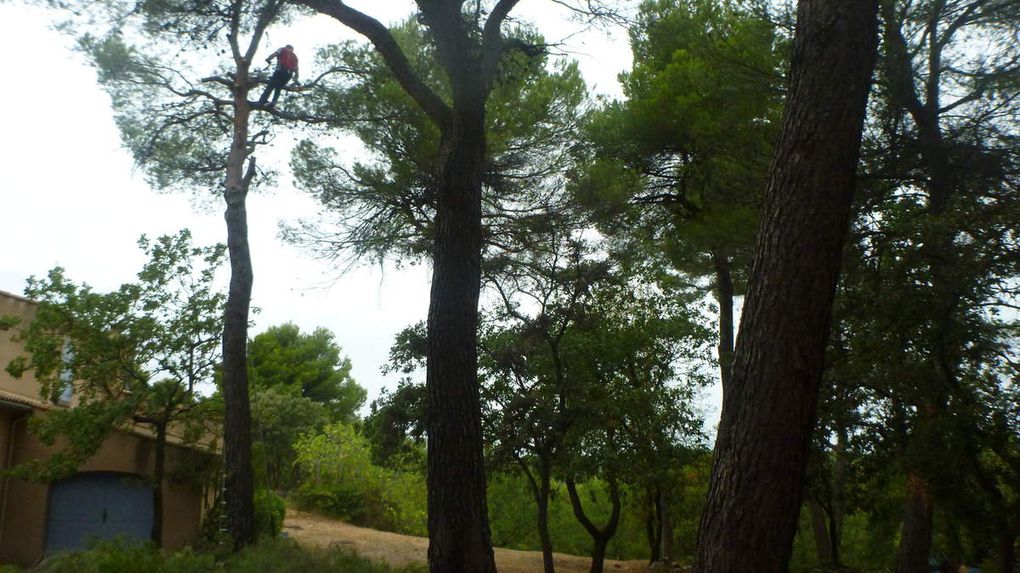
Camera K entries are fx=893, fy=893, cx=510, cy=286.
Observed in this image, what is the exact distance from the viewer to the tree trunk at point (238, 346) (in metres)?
11.3

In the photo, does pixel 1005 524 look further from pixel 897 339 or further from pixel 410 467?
pixel 410 467

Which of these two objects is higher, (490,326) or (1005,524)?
(490,326)

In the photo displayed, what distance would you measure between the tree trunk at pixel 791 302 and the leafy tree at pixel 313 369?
37.8 metres

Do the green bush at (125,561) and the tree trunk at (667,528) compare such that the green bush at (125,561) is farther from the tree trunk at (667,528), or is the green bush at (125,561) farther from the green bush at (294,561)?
the tree trunk at (667,528)

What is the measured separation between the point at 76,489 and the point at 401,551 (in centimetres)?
664

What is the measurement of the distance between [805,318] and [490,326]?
10.3 metres

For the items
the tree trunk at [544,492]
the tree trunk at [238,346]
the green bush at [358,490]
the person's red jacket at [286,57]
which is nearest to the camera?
the tree trunk at [238,346]

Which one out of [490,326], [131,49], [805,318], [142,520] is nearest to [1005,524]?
[805,318]

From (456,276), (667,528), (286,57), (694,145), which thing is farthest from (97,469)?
(456,276)

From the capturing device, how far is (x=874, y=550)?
682 inches

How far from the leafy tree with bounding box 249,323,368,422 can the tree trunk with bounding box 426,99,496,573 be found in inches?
1375

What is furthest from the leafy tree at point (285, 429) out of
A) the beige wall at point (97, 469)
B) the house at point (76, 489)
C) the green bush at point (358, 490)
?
the house at point (76, 489)

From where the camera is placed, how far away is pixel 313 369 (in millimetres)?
43938

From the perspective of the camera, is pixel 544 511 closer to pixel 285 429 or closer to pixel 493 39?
pixel 493 39
